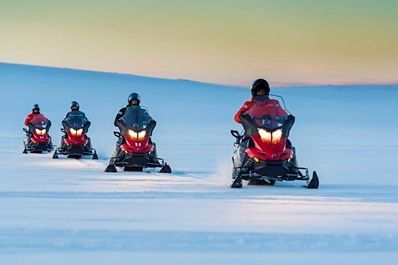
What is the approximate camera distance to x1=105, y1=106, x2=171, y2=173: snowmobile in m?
19.4

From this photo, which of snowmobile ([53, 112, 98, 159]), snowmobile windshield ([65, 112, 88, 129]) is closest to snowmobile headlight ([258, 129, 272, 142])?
snowmobile ([53, 112, 98, 159])

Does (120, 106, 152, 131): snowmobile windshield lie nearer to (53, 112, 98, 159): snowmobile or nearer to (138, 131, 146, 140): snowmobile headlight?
(138, 131, 146, 140): snowmobile headlight

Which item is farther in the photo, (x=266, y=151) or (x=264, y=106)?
(x=264, y=106)

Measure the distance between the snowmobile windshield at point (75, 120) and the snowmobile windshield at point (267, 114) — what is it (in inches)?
467

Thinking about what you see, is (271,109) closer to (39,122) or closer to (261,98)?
(261,98)

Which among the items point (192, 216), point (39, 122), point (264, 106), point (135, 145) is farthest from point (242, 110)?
point (39, 122)

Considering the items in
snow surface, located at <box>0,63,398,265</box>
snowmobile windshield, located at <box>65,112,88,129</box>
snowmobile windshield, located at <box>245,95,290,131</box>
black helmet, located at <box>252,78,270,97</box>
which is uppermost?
black helmet, located at <box>252,78,270,97</box>

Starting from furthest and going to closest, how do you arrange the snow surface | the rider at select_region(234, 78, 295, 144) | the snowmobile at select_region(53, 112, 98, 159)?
the snowmobile at select_region(53, 112, 98, 159)
the rider at select_region(234, 78, 295, 144)
the snow surface

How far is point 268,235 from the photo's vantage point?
8.74 metres

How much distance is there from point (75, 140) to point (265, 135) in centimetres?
1235

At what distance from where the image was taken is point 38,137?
29938 mm

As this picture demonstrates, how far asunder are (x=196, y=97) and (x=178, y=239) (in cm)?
9036

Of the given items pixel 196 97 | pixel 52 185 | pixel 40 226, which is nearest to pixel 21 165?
pixel 52 185

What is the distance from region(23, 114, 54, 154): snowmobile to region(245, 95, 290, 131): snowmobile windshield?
15.0m
